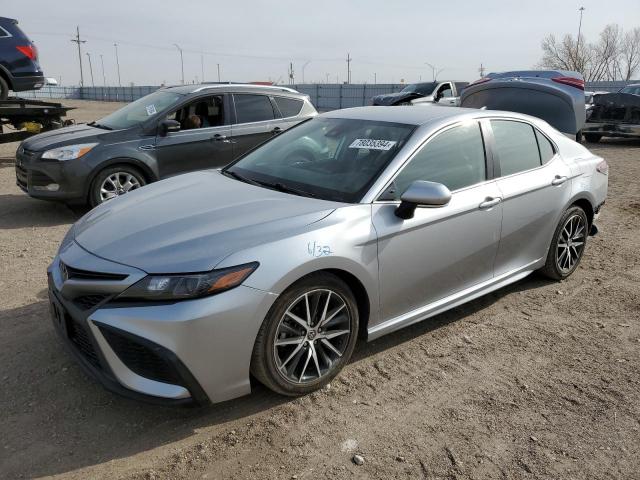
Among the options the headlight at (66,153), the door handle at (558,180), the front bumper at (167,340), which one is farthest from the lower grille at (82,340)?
the headlight at (66,153)

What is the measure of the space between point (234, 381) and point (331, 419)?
582 millimetres

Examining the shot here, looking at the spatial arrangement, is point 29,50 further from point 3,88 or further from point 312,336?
point 312,336

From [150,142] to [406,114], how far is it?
4030 mm

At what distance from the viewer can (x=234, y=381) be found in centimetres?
283

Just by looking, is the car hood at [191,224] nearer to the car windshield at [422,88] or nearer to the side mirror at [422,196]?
the side mirror at [422,196]

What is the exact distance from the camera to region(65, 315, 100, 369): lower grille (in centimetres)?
282

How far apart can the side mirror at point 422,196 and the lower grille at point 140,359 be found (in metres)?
1.61

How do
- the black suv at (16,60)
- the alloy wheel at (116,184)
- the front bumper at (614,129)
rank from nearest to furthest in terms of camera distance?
the alloy wheel at (116,184)
the black suv at (16,60)
the front bumper at (614,129)

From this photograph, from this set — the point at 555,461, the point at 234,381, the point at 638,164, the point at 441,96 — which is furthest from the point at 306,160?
the point at 441,96

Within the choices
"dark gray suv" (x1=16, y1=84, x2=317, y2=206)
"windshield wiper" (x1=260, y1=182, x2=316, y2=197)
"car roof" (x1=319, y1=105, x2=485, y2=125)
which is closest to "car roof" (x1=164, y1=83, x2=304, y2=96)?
"dark gray suv" (x1=16, y1=84, x2=317, y2=206)

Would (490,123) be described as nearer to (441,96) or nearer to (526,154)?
(526,154)

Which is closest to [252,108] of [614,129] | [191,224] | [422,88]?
[191,224]

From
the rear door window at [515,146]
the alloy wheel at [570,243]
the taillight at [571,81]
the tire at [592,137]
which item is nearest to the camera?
the rear door window at [515,146]

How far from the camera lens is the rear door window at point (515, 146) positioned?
13.9 ft
